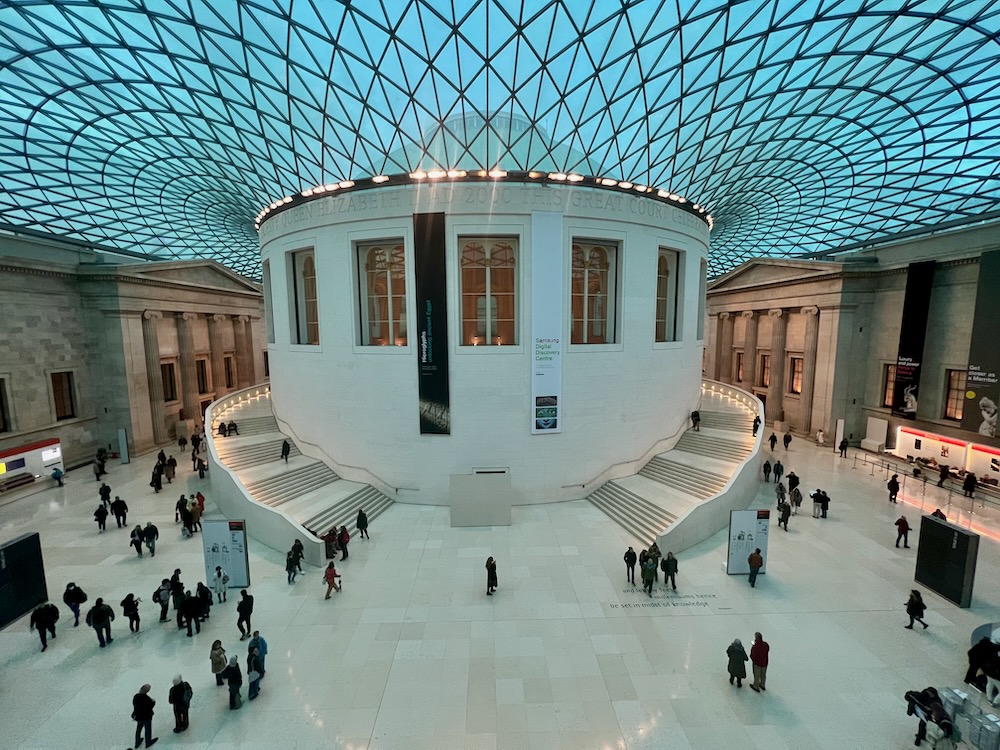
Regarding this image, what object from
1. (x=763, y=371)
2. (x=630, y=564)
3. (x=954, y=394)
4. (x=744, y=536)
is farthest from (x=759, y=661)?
(x=763, y=371)

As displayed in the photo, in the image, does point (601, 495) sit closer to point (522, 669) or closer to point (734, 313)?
point (522, 669)

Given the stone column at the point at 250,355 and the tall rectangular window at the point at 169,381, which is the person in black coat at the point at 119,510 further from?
the stone column at the point at 250,355

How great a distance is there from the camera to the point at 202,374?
38.4 m

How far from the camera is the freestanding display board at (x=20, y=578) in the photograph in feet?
37.7

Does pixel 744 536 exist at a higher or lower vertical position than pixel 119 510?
higher

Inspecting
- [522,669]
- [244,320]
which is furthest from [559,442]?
[244,320]

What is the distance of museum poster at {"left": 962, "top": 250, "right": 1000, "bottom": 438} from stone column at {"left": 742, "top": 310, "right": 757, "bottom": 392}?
17.5m

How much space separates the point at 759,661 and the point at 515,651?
5.25 m

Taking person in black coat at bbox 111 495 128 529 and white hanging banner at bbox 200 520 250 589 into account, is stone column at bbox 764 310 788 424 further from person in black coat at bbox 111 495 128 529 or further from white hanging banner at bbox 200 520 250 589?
person in black coat at bbox 111 495 128 529

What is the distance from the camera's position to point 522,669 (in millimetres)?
9727

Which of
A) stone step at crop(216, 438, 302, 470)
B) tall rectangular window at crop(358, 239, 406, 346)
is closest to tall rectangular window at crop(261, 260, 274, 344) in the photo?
stone step at crop(216, 438, 302, 470)

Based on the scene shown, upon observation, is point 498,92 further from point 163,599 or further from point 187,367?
point 187,367

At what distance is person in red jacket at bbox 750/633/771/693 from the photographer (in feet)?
28.7

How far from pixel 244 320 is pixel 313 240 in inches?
1071
